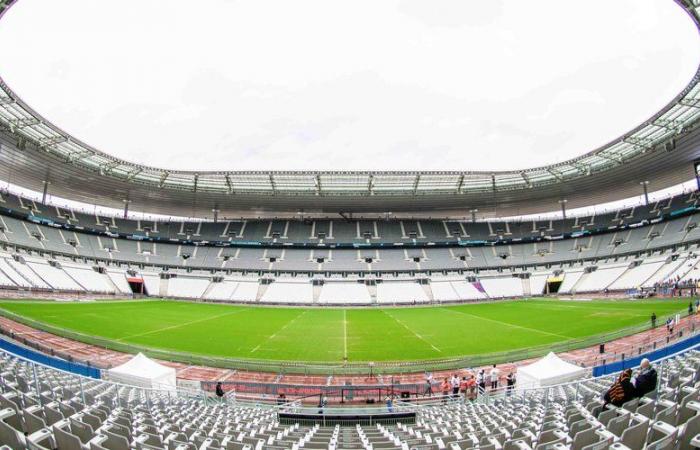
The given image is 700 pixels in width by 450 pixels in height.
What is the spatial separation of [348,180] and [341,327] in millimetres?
23315

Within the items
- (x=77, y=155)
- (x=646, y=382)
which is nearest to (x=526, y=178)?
(x=646, y=382)

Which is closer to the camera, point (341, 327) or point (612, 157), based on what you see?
point (341, 327)

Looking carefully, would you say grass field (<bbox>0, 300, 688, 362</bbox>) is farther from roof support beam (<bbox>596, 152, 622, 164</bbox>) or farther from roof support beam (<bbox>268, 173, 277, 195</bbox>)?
roof support beam (<bbox>268, 173, 277, 195</bbox>)

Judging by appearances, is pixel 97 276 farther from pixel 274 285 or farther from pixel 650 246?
pixel 650 246

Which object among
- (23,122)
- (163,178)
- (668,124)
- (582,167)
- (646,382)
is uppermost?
(163,178)

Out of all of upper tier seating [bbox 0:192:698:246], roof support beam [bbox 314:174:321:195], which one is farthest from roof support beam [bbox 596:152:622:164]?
roof support beam [bbox 314:174:321:195]

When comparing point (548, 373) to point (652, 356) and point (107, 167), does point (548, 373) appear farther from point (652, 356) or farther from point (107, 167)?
point (107, 167)

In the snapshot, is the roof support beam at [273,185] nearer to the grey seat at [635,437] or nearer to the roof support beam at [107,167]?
the roof support beam at [107,167]

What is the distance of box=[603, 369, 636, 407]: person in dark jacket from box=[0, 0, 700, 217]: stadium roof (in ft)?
117

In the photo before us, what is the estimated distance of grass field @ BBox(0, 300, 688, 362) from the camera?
23641mm

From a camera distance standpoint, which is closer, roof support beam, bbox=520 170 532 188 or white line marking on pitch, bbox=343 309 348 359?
white line marking on pitch, bbox=343 309 348 359

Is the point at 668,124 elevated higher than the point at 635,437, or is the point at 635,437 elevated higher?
the point at 668,124

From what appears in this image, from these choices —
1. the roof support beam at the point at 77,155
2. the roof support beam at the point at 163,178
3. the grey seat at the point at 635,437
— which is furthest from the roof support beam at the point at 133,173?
the grey seat at the point at 635,437

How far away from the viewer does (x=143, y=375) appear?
1379 centimetres
